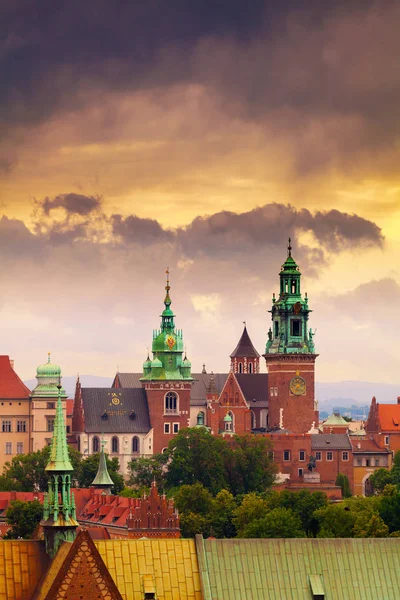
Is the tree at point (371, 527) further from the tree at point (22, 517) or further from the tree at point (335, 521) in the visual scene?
the tree at point (22, 517)

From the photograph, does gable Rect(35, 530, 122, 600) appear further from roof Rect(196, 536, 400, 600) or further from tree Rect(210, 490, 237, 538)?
tree Rect(210, 490, 237, 538)


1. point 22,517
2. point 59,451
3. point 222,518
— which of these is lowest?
point 59,451

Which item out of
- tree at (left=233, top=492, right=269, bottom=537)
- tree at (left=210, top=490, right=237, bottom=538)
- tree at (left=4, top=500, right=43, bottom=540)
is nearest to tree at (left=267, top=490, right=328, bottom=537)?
tree at (left=233, top=492, right=269, bottom=537)

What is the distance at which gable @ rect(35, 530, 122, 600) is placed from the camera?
87.3m

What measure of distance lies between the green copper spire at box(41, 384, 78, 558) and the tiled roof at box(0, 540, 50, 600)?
0.84 m

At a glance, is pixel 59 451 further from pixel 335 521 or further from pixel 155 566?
pixel 335 521

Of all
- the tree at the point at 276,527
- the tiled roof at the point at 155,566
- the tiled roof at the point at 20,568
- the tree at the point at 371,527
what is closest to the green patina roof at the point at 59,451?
the tiled roof at the point at 20,568

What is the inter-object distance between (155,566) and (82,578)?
4.09 meters

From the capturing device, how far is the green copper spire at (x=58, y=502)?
304ft

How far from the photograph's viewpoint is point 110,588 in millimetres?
87438

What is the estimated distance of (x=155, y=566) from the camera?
297ft

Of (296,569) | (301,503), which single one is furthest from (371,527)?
(296,569)

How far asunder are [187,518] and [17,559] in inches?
3505

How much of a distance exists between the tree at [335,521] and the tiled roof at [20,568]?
53.2 meters
